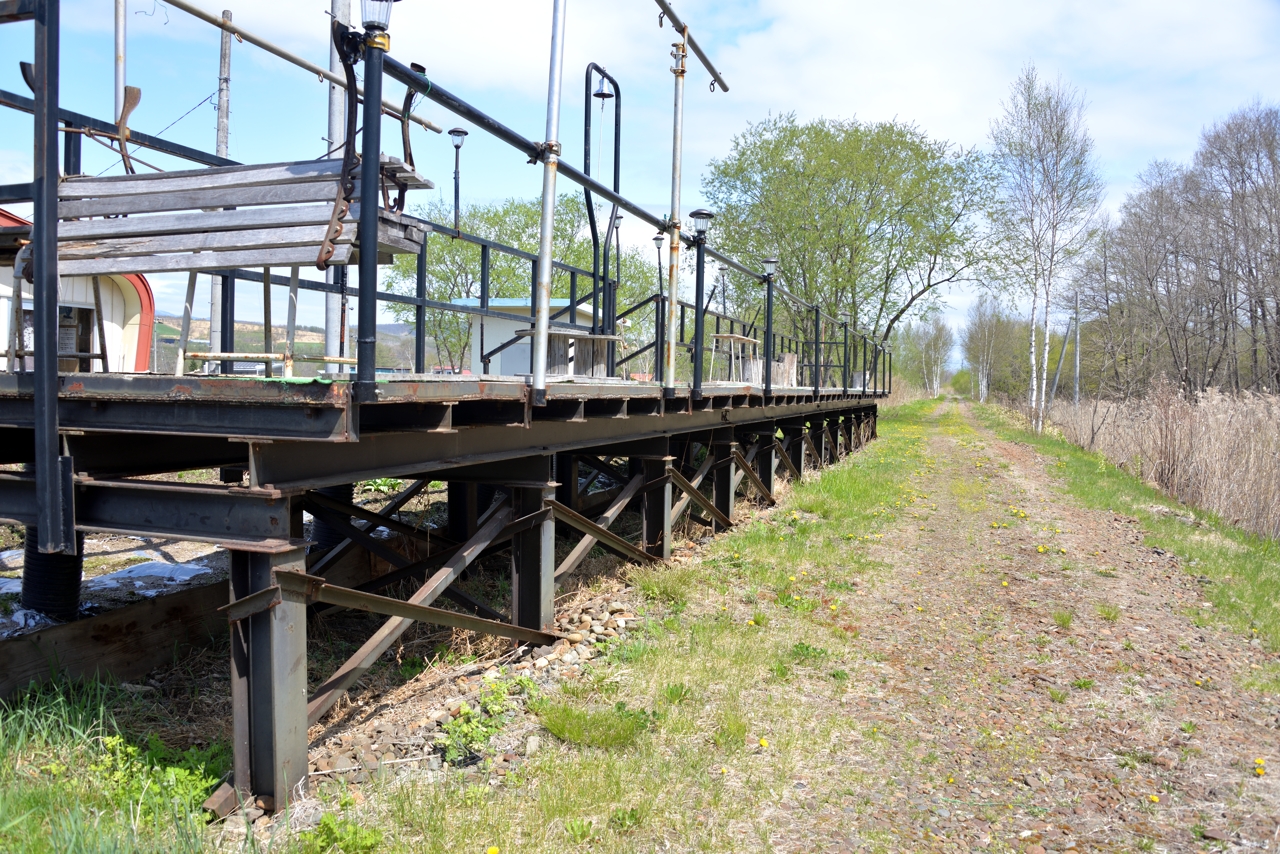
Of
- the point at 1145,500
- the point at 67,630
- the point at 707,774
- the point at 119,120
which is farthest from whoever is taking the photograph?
the point at 1145,500

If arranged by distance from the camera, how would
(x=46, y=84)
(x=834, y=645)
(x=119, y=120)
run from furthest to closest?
(x=834, y=645) < (x=119, y=120) < (x=46, y=84)

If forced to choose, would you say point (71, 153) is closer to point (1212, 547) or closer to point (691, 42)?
point (691, 42)

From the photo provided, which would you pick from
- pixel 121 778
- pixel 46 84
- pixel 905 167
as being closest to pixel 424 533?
pixel 121 778

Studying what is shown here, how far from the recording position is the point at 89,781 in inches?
135

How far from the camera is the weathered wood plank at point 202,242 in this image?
10.9 ft

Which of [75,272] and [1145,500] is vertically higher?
[75,272]

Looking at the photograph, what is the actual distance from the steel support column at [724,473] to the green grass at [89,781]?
5.87 m

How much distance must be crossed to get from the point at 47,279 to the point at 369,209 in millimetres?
1224

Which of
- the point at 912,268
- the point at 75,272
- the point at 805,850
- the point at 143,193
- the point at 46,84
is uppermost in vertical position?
the point at 912,268

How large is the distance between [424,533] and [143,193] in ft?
8.87

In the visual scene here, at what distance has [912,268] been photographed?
30516mm

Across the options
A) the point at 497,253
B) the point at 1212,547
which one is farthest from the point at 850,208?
the point at 1212,547

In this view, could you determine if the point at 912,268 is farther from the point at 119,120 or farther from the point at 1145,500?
the point at 119,120

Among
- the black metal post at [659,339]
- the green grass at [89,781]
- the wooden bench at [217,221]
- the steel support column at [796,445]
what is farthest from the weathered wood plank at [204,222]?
the steel support column at [796,445]
